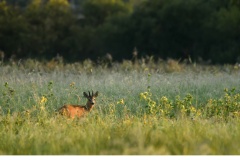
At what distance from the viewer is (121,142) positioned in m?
5.26

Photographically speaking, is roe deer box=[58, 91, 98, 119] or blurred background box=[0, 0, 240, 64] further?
blurred background box=[0, 0, 240, 64]

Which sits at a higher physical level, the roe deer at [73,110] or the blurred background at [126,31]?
the blurred background at [126,31]

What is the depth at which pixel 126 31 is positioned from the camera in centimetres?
3884

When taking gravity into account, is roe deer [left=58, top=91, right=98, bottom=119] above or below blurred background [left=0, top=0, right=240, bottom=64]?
below

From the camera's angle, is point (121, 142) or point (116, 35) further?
point (116, 35)

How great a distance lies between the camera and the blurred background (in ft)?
113

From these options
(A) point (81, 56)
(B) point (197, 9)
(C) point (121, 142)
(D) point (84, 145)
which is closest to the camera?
(C) point (121, 142)

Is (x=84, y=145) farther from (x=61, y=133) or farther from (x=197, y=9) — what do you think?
(x=197, y=9)

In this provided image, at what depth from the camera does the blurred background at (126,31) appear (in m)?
34.6

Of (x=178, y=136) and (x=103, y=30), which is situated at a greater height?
(x=103, y=30)

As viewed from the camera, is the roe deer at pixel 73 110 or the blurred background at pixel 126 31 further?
the blurred background at pixel 126 31

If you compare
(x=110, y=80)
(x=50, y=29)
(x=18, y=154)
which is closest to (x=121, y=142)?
(x=18, y=154)

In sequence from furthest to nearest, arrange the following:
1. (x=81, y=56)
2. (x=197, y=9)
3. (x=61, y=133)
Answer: (x=81, y=56), (x=197, y=9), (x=61, y=133)

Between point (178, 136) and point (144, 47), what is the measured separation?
3222cm
